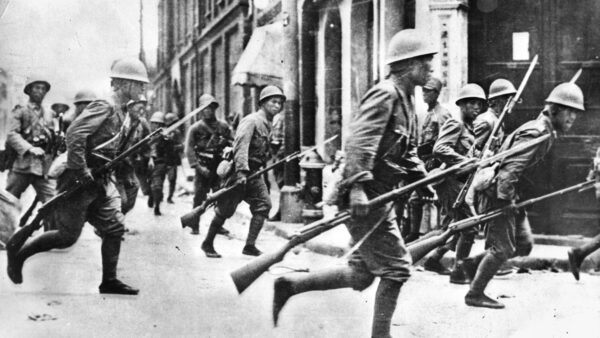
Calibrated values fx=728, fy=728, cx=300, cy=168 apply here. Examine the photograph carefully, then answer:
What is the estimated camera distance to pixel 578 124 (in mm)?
8422

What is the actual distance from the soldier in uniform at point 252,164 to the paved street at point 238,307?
566mm

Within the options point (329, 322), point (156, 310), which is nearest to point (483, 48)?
point (329, 322)

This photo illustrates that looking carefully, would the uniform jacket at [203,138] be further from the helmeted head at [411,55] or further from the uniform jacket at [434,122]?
the helmeted head at [411,55]

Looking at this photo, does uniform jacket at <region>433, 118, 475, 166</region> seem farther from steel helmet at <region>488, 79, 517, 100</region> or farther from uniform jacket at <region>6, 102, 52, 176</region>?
uniform jacket at <region>6, 102, 52, 176</region>

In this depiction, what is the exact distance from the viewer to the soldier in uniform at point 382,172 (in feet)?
15.0

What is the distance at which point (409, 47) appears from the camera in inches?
190

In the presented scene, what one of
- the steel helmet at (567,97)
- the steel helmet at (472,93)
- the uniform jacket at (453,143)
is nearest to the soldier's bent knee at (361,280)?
the steel helmet at (567,97)

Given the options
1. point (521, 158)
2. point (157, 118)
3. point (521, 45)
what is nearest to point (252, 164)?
point (521, 158)

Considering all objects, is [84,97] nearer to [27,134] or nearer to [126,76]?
[126,76]

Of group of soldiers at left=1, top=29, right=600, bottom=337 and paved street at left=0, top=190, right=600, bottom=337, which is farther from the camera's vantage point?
paved street at left=0, top=190, right=600, bottom=337

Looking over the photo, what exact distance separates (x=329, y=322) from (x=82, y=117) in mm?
2696

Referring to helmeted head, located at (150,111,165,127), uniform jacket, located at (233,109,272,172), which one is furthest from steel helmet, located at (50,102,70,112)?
uniform jacket, located at (233,109,272,172)

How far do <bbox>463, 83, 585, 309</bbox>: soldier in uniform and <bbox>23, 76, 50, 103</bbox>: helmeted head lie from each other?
15.2 feet

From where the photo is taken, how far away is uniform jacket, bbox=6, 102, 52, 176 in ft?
26.5
